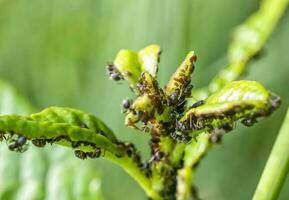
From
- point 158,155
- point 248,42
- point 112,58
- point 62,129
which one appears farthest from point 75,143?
point 112,58

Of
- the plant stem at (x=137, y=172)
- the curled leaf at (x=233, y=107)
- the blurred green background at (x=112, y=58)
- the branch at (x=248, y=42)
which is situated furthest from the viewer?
the blurred green background at (x=112, y=58)

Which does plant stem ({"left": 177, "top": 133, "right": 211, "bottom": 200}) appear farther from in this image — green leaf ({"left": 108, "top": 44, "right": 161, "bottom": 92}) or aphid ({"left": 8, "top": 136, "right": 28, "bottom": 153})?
aphid ({"left": 8, "top": 136, "right": 28, "bottom": 153})

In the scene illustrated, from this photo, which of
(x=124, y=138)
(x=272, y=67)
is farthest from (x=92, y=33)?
(x=272, y=67)

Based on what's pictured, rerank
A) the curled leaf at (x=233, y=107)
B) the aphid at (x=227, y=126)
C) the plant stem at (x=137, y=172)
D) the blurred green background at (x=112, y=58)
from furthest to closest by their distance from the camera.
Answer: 1. the blurred green background at (x=112, y=58)
2. the plant stem at (x=137, y=172)
3. the aphid at (x=227, y=126)
4. the curled leaf at (x=233, y=107)

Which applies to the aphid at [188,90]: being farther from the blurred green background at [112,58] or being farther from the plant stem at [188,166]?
the blurred green background at [112,58]

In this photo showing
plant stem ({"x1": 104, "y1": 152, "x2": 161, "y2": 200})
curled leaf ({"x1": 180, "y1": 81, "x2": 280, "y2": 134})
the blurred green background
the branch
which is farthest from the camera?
Answer: the blurred green background

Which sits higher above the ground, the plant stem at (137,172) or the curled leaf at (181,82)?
the curled leaf at (181,82)

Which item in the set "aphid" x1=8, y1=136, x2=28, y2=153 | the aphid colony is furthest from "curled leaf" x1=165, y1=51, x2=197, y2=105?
"aphid" x1=8, y1=136, x2=28, y2=153

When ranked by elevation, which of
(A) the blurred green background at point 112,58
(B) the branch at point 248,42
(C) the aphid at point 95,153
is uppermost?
(A) the blurred green background at point 112,58

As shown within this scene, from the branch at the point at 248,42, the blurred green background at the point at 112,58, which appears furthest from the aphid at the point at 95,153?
the blurred green background at the point at 112,58
